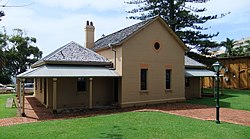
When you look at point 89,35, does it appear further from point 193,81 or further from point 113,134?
point 113,134

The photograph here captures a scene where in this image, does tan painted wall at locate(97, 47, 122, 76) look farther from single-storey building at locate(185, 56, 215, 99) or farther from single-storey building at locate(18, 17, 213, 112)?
single-storey building at locate(185, 56, 215, 99)

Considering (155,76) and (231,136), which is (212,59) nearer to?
(155,76)

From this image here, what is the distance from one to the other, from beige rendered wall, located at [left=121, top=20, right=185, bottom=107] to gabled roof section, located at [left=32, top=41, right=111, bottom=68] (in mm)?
2207

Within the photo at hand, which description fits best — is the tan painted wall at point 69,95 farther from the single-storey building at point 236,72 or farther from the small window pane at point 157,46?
the single-storey building at point 236,72

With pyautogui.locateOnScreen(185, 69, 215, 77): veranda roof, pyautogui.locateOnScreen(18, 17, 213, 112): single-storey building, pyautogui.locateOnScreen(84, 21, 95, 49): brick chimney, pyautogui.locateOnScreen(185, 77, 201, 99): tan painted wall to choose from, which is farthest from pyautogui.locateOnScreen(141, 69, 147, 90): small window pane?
pyautogui.locateOnScreen(84, 21, 95, 49): brick chimney

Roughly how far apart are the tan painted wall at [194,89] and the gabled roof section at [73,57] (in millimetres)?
10303

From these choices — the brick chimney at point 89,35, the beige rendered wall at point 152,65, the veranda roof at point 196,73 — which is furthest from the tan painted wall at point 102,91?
the veranda roof at point 196,73

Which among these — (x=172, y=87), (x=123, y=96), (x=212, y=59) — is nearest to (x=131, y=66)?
(x=123, y=96)

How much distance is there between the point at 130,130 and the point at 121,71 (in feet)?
27.0

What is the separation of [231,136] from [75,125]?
22.3ft

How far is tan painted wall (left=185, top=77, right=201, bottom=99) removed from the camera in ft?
82.4

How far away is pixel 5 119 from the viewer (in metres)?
13.3

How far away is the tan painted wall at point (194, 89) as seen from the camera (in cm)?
2512

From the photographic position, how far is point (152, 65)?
19.6 m
